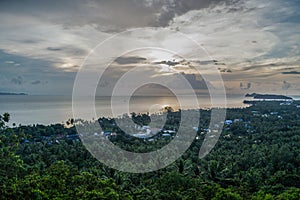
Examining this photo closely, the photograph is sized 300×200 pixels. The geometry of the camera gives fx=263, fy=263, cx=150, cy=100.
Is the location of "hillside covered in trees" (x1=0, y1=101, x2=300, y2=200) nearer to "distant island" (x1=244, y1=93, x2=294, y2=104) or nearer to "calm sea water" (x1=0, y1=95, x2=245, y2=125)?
"calm sea water" (x1=0, y1=95, x2=245, y2=125)

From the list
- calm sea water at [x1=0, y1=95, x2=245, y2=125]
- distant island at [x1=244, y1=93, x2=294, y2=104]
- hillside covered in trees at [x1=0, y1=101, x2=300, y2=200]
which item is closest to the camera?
hillside covered in trees at [x1=0, y1=101, x2=300, y2=200]

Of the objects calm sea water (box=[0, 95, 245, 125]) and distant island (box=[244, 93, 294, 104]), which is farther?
distant island (box=[244, 93, 294, 104])

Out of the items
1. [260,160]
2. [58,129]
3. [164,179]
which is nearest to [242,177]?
[260,160]

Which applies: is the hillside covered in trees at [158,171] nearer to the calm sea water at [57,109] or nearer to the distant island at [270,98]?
the calm sea water at [57,109]

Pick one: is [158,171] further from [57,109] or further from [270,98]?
[270,98]

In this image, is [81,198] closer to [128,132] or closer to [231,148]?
[231,148]

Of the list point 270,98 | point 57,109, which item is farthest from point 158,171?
point 270,98

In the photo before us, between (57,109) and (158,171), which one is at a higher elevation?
(57,109)

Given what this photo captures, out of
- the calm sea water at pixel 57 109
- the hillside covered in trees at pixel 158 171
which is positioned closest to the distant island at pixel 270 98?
the calm sea water at pixel 57 109

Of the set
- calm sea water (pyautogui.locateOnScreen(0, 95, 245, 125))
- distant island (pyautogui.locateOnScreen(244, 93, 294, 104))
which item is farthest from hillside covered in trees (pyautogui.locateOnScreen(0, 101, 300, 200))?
distant island (pyautogui.locateOnScreen(244, 93, 294, 104))
